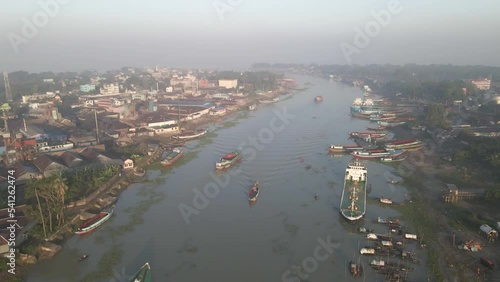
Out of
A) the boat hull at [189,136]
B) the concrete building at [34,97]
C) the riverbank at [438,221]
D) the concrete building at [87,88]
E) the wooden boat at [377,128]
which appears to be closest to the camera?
the riverbank at [438,221]

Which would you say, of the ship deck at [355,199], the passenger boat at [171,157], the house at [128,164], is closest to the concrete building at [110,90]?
the passenger boat at [171,157]

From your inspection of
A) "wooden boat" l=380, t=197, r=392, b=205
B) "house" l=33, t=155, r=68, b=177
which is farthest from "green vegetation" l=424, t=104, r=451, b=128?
"house" l=33, t=155, r=68, b=177

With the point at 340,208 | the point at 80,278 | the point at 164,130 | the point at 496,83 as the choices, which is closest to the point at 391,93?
the point at 496,83

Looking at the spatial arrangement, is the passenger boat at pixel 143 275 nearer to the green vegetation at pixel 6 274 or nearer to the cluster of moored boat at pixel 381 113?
the green vegetation at pixel 6 274

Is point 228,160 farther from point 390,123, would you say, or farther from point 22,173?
point 390,123

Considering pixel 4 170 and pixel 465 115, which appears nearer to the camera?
pixel 4 170

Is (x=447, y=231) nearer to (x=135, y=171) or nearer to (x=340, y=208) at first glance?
(x=340, y=208)
